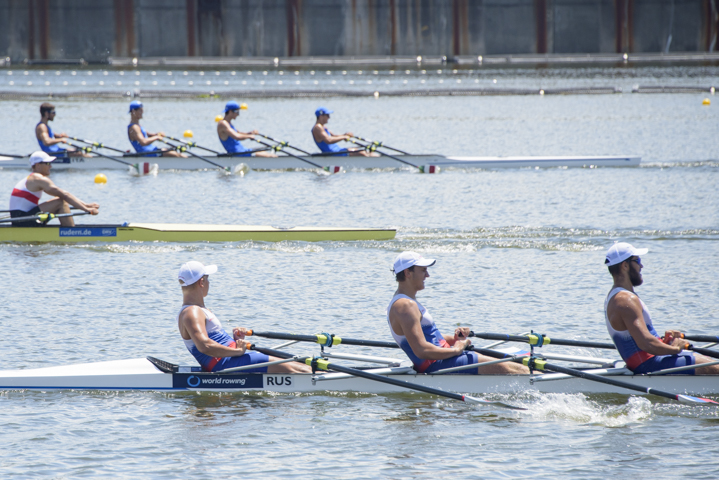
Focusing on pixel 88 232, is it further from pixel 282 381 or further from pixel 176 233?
pixel 282 381

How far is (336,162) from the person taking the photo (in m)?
23.0

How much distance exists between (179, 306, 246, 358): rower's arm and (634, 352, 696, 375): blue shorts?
141 inches

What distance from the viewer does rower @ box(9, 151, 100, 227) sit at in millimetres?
14852

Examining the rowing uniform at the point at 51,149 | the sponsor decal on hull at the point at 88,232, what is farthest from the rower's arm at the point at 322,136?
the sponsor decal on hull at the point at 88,232

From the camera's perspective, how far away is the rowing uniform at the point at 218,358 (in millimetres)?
8477

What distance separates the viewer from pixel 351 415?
8.52 m

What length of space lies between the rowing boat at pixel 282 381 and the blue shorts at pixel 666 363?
0.06m

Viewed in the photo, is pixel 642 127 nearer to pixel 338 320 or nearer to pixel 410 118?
pixel 410 118

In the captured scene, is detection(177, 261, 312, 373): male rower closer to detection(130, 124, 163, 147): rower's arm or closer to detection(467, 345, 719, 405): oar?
detection(467, 345, 719, 405): oar

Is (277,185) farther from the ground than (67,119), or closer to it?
closer to it

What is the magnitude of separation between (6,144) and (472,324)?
2298cm

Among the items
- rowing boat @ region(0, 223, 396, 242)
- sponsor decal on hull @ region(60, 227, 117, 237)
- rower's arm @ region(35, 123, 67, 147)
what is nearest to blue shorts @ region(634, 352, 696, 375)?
rowing boat @ region(0, 223, 396, 242)

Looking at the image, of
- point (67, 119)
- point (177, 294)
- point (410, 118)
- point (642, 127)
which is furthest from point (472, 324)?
point (67, 119)

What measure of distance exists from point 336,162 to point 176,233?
8.05 meters
